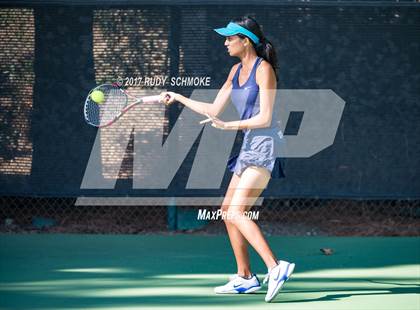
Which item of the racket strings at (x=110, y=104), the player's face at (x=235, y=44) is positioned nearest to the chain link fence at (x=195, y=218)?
the racket strings at (x=110, y=104)

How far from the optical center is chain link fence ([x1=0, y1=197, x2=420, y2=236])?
879 centimetres

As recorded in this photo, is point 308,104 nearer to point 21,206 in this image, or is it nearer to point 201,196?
point 201,196

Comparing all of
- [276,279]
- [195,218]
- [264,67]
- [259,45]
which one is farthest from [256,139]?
[195,218]

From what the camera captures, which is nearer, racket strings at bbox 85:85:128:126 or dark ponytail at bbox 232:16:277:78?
dark ponytail at bbox 232:16:277:78

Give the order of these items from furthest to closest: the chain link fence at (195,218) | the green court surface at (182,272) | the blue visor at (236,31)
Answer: the chain link fence at (195,218) → the blue visor at (236,31) → the green court surface at (182,272)

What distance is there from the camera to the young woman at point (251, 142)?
18.5ft

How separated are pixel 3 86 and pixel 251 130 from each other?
339 cm

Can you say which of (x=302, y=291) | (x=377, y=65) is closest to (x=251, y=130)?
(x=302, y=291)

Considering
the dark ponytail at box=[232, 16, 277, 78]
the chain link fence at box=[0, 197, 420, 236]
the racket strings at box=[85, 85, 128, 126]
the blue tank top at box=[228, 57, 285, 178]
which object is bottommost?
the chain link fence at box=[0, 197, 420, 236]

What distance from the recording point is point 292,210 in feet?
29.9

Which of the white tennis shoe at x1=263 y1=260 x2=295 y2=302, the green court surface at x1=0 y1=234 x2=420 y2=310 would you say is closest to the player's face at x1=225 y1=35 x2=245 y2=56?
the white tennis shoe at x1=263 y1=260 x2=295 y2=302

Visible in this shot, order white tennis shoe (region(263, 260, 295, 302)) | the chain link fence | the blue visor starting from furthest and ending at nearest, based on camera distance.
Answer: the chain link fence
the blue visor
white tennis shoe (region(263, 260, 295, 302))

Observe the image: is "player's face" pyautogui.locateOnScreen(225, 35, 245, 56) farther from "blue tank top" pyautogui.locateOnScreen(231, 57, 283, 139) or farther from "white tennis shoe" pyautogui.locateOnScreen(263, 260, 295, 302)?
"white tennis shoe" pyautogui.locateOnScreen(263, 260, 295, 302)

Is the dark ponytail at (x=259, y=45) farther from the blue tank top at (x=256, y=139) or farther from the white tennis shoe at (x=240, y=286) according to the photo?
the white tennis shoe at (x=240, y=286)
